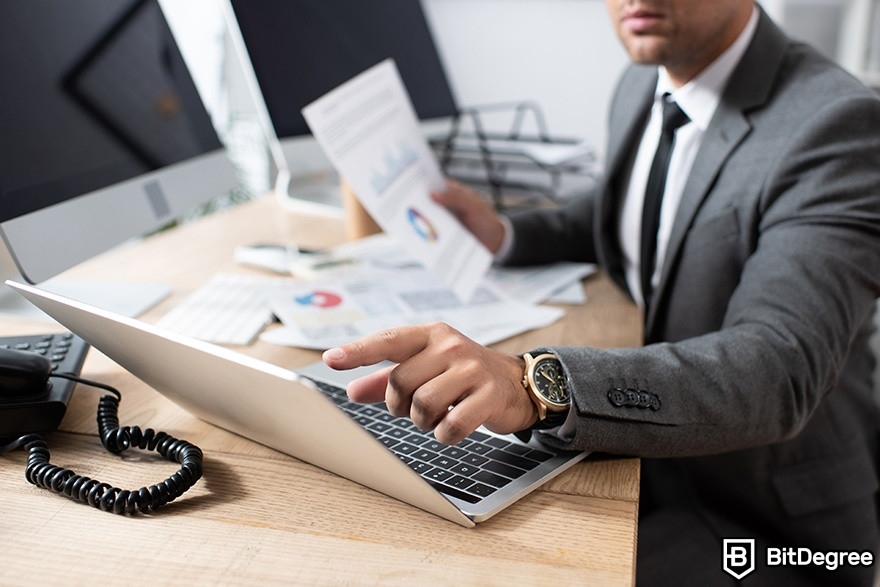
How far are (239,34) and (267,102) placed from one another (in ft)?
0.39

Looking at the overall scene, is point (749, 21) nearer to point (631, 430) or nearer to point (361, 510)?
point (631, 430)

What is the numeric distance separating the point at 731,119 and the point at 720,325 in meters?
0.28

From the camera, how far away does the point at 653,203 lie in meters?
1.24

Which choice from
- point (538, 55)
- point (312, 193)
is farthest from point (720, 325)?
point (538, 55)

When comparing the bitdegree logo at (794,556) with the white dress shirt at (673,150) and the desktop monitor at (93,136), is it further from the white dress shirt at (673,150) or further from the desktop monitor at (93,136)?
the desktop monitor at (93,136)

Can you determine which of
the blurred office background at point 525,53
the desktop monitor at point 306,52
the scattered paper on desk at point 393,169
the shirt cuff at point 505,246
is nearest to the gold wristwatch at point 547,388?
the scattered paper on desk at point 393,169

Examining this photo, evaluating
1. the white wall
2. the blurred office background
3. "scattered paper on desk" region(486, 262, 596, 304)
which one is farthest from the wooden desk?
the white wall

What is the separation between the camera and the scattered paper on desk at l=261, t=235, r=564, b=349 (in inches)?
42.4

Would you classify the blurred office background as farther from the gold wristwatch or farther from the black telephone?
the gold wristwatch

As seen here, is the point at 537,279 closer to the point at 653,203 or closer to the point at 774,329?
the point at 653,203

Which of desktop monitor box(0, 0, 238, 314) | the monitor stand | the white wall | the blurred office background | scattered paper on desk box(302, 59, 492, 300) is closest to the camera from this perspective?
desktop monitor box(0, 0, 238, 314)

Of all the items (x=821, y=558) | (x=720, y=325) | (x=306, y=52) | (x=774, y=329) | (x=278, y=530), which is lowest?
(x=821, y=558)

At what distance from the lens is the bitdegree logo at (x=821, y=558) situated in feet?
3.54

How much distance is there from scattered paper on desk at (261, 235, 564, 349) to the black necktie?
164mm
